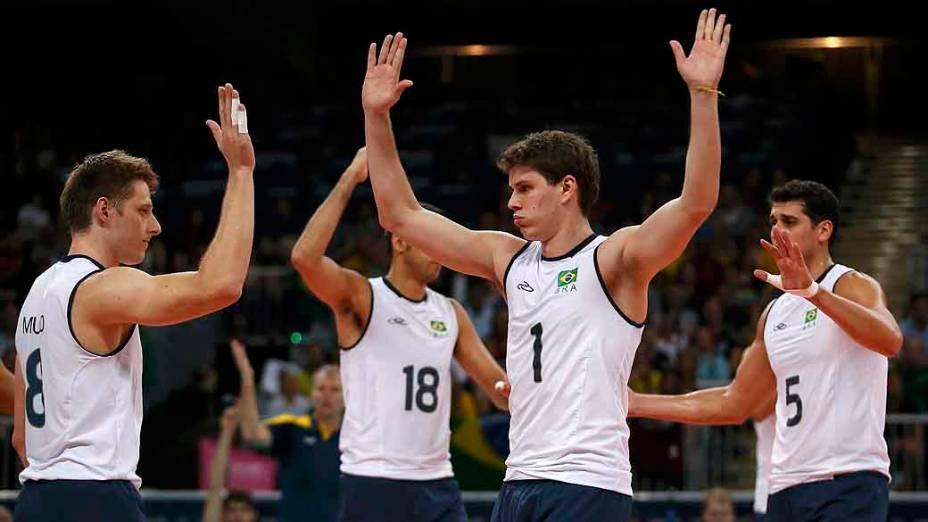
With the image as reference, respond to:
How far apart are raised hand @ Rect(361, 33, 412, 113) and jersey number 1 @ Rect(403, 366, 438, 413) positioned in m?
2.38

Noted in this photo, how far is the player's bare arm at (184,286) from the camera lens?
16.9 ft

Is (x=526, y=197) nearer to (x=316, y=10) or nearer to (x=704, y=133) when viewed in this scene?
(x=704, y=133)

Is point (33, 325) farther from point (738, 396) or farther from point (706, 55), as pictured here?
point (738, 396)

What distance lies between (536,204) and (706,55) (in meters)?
0.85

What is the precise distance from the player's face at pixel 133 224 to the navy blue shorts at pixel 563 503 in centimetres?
170

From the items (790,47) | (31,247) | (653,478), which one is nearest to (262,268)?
(31,247)

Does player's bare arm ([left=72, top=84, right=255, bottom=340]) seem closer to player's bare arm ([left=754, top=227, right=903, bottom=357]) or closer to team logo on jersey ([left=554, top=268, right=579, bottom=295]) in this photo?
team logo on jersey ([left=554, top=268, right=579, bottom=295])

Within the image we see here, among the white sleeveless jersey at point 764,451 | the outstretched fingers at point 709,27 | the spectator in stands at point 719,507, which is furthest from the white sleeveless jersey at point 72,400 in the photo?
the spectator in stands at point 719,507

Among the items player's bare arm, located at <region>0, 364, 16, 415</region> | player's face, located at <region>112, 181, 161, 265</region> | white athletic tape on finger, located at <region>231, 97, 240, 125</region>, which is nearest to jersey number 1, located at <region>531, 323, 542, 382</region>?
white athletic tape on finger, located at <region>231, 97, 240, 125</region>

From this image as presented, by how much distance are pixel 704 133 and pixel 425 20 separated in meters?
17.6

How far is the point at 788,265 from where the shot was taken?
19.2 feet

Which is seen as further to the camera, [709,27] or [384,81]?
[384,81]

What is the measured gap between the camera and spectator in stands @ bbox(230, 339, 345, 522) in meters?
9.55

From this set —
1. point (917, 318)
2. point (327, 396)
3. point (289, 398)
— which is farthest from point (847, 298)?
point (917, 318)
